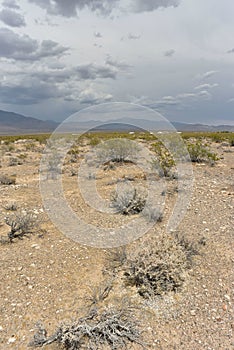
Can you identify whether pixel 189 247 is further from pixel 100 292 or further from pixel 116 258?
pixel 100 292

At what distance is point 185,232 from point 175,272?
1641 millimetres

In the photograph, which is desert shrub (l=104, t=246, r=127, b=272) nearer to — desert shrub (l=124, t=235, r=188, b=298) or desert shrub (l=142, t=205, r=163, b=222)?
desert shrub (l=124, t=235, r=188, b=298)

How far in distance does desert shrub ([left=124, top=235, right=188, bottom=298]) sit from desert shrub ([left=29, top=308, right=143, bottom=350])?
25.0 inches

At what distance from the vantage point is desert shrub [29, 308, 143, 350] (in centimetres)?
323

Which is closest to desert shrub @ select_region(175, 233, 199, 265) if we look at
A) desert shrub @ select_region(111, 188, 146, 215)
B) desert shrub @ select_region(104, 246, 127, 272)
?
desert shrub @ select_region(104, 246, 127, 272)

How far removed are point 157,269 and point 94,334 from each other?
1.23 meters

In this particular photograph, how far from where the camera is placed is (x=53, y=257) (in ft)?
16.1

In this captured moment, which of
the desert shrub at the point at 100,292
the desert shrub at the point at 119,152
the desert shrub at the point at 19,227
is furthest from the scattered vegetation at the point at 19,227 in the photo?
the desert shrub at the point at 119,152

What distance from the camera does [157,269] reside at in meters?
4.14

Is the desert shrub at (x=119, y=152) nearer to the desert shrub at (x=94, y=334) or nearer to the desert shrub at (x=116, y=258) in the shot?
the desert shrub at (x=116, y=258)

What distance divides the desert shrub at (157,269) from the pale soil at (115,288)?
0.12 m

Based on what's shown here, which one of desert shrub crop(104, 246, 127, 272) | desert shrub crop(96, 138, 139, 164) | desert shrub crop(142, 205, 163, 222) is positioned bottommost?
desert shrub crop(104, 246, 127, 272)

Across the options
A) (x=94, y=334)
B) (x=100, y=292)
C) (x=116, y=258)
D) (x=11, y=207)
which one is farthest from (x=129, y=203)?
(x=94, y=334)

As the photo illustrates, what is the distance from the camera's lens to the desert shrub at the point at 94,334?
127 inches
